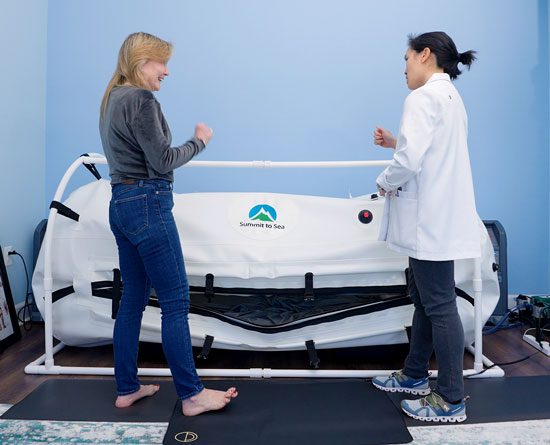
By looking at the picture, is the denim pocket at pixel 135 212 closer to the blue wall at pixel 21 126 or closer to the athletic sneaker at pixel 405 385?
the athletic sneaker at pixel 405 385

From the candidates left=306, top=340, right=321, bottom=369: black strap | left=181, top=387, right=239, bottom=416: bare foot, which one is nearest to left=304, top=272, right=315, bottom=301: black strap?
left=306, top=340, right=321, bottom=369: black strap

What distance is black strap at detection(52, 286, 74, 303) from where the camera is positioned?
80.1 inches

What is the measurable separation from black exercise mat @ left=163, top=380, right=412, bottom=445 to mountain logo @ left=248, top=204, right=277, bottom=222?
668mm

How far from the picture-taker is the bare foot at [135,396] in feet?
5.37

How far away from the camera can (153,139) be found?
4.57 ft

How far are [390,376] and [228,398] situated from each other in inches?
24.7

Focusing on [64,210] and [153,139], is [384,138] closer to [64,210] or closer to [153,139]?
[153,139]

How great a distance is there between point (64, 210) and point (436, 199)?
145cm

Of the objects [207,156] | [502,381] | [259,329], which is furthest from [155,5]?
[502,381]

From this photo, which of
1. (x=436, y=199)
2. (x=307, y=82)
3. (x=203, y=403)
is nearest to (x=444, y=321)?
(x=436, y=199)

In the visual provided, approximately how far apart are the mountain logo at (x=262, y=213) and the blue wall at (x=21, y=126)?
4.46ft

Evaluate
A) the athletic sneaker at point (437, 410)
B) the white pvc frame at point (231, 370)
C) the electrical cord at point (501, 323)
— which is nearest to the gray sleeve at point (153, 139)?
the white pvc frame at point (231, 370)

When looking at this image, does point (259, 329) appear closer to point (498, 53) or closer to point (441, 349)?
point (441, 349)

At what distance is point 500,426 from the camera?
152 centimetres
